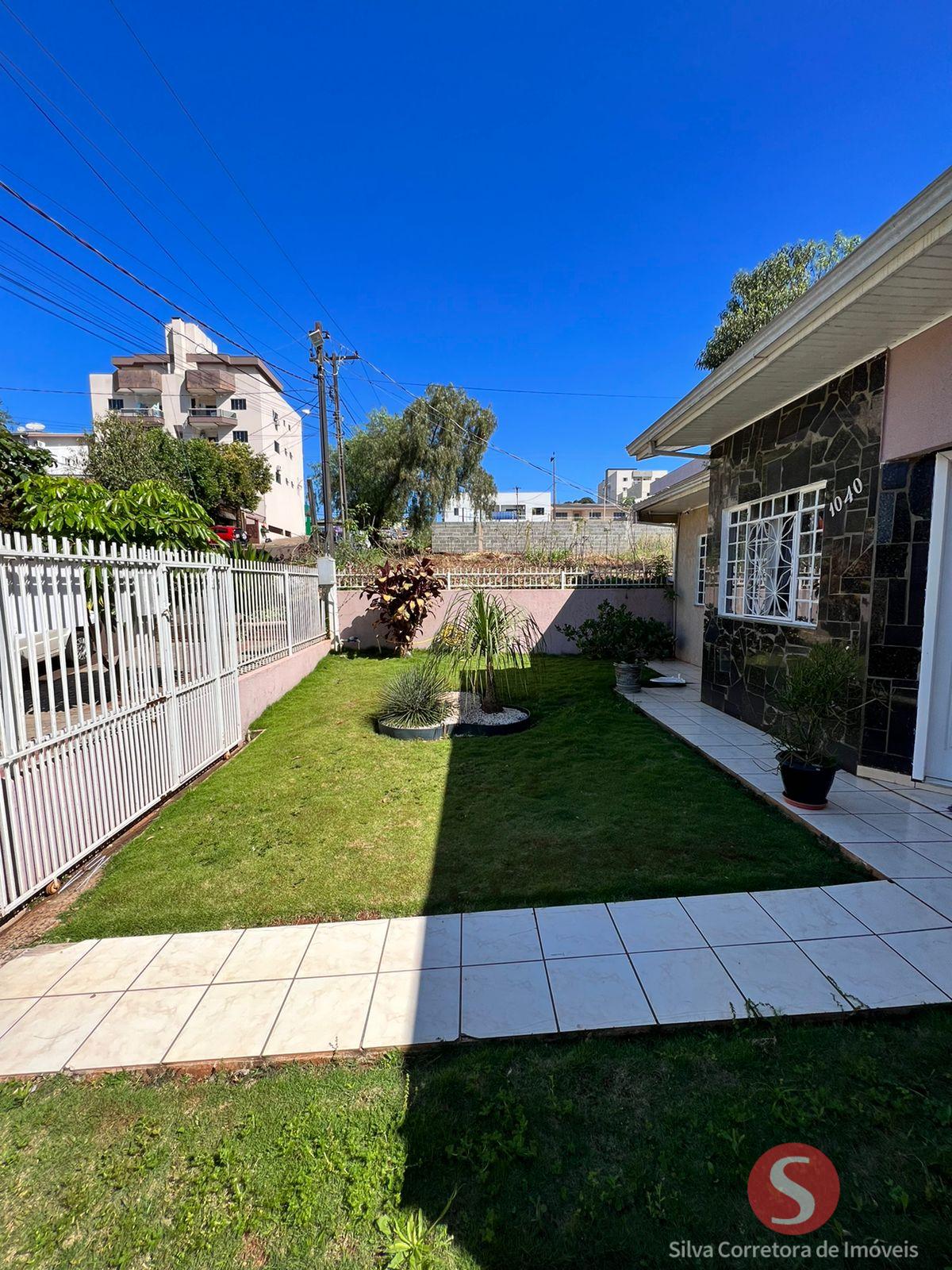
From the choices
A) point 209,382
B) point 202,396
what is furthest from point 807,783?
point 202,396

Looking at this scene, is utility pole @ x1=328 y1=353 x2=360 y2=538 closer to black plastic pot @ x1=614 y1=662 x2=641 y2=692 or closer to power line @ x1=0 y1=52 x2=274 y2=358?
power line @ x1=0 y1=52 x2=274 y2=358

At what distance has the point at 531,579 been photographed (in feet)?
39.3

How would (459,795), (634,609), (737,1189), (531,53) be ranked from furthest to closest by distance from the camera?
(634,609)
(531,53)
(459,795)
(737,1189)

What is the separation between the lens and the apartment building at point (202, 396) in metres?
36.7

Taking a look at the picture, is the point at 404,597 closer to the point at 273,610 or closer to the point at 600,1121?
the point at 273,610

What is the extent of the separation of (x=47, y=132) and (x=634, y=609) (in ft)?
35.9

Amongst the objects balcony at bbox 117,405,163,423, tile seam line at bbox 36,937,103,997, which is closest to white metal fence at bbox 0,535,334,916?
tile seam line at bbox 36,937,103,997

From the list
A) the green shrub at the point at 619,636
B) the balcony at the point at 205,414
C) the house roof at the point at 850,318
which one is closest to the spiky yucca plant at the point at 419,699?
the house roof at the point at 850,318

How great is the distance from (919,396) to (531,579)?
827 centimetres

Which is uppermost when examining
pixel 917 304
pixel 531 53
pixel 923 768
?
pixel 531 53

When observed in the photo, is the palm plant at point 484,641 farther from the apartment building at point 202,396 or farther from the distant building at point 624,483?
the distant building at point 624,483

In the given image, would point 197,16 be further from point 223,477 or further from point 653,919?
point 223,477

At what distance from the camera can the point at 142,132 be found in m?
7.49

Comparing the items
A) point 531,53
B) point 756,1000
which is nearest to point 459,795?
point 756,1000
